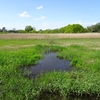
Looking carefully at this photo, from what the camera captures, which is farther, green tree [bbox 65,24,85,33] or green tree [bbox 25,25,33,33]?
green tree [bbox 25,25,33,33]

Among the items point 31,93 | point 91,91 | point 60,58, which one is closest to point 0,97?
point 31,93

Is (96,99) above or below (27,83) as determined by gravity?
below

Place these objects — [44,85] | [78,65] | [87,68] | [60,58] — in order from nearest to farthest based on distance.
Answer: [44,85] < [87,68] < [78,65] < [60,58]

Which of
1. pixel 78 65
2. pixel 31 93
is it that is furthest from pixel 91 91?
pixel 78 65

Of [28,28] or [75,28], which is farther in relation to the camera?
[28,28]

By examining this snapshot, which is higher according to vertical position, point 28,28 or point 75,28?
point 28,28

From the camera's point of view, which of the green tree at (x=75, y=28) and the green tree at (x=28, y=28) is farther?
the green tree at (x=28, y=28)

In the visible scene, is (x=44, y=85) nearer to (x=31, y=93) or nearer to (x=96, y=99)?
(x=31, y=93)

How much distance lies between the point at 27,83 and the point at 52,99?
4.39 feet

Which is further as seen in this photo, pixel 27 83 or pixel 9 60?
pixel 9 60

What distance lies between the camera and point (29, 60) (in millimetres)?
13250

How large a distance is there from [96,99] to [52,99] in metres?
1.83

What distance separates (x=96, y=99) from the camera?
6.77 meters

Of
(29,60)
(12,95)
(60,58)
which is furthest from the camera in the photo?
(60,58)
